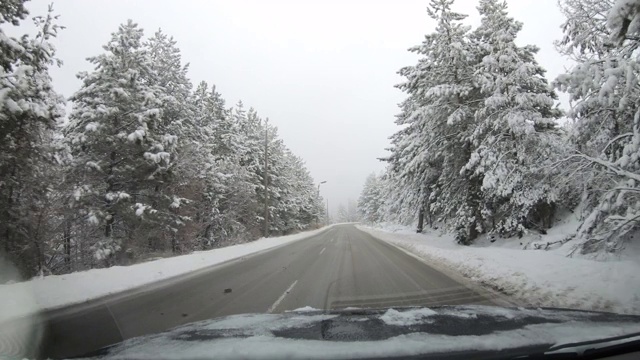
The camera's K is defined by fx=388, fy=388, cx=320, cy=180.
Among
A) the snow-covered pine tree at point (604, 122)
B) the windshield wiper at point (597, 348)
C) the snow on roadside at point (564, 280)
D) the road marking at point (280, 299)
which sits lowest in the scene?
the road marking at point (280, 299)

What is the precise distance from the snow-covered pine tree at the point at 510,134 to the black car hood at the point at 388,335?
11.6 meters

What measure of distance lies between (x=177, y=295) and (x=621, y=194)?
10.3m

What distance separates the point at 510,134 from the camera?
15.9 metres

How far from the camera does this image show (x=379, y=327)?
3654 millimetres

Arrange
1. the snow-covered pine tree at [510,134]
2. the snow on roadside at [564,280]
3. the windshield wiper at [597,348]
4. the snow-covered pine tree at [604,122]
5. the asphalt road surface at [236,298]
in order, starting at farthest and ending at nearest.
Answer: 1. the snow-covered pine tree at [510,134]
2. the snow-covered pine tree at [604,122]
3. the snow on roadside at [564,280]
4. the asphalt road surface at [236,298]
5. the windshield wiper at [597,348]

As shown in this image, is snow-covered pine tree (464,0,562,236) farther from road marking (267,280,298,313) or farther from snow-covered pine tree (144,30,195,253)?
snow-covered pine tree (144,30,195,253)

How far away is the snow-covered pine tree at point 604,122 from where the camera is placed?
28.7ft

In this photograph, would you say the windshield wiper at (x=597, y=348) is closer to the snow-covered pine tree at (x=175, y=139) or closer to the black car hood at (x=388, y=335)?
the black car hood at (x=388, y=335)

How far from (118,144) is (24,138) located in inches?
287

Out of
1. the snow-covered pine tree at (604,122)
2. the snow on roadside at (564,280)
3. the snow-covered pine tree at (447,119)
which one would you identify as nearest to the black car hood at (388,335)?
the snow on roadside at (564,280)

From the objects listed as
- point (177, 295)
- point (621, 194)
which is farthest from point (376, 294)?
A: point (621, 194)

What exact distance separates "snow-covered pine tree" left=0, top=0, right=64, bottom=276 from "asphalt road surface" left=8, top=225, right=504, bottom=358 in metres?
→ 5.28

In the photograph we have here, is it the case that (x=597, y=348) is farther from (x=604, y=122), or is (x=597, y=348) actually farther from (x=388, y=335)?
(x=604, y=122)

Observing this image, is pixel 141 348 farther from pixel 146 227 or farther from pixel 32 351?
pixel 146 227
